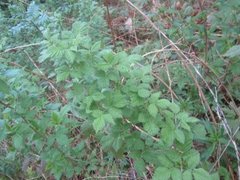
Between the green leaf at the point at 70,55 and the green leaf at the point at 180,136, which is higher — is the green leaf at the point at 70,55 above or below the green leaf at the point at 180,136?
above

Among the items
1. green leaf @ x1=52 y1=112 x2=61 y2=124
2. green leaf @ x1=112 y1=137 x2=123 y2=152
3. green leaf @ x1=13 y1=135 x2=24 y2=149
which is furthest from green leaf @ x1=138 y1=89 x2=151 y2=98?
green leaf @ x1=13 y1=135 x2=24 y2=149

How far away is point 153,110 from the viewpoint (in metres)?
1.72

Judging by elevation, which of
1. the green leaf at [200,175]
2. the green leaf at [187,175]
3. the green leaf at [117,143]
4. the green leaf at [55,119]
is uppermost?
the green leaf at [55,119]

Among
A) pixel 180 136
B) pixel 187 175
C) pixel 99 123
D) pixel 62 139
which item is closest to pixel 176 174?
pixel 187 175

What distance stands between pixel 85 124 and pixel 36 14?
1.38 m

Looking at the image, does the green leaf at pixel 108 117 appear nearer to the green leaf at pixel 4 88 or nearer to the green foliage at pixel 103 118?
the green foliage at pixel 103 118

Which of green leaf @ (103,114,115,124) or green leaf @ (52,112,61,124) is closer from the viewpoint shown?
green leaf @ (103,114,115,124)

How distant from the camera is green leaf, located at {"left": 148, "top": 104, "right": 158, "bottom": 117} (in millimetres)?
1709

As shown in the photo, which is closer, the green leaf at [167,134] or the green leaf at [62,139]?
the green leaf at [167,134]

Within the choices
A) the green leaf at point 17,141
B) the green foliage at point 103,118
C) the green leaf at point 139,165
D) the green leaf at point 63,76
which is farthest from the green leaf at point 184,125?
the green leaf at point 17,141

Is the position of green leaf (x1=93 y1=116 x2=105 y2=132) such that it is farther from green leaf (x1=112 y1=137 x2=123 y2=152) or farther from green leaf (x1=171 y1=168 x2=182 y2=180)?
green leaf (x1=171 y1=168 x2=182 y2=180)

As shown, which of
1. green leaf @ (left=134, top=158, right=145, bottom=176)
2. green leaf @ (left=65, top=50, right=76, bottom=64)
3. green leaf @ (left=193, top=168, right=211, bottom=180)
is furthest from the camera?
green leaf @ (left=134, top=158, right=145, bottom=176)

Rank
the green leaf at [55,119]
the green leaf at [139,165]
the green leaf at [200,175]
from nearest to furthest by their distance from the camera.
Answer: the green leaf at [200,175], the green leaf at [139,165], the green leaf at [55,119]

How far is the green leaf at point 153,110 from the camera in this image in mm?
1709
